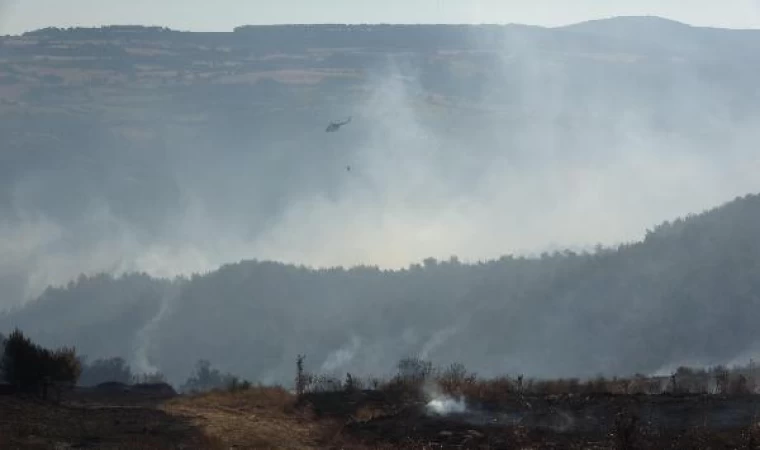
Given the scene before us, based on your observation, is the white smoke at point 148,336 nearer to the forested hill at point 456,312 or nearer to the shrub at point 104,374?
the forested hill at point 456,312

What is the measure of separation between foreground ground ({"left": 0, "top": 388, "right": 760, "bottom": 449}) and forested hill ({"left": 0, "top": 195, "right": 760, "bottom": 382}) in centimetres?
5071

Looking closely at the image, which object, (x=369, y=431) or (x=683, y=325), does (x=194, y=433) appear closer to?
(x=369, y=431)

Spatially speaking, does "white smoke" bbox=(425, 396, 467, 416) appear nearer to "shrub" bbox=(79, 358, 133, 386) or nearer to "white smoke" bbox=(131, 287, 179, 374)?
"shrub" bbox=(79, 358, 133, 386)

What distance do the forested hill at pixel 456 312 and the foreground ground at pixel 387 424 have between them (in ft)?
166

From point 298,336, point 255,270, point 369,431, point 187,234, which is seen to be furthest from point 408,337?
point 369,431

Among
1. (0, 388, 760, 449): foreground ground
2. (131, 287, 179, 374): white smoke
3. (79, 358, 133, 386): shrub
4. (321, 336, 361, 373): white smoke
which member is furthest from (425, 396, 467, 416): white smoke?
(131, 287, 179, 374): white smoke

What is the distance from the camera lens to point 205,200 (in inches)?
6654

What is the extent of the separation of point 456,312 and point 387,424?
8662 cm

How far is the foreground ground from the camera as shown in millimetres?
24781

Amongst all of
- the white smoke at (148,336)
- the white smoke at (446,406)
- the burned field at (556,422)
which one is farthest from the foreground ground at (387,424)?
the white smoke at (148,336)

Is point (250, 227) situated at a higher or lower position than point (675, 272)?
higher

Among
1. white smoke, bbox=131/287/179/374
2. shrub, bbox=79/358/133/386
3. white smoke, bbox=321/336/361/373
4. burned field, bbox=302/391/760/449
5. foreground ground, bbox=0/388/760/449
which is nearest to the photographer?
burned field, bbox=302/391/760/449

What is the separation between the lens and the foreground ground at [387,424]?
81.3 ft

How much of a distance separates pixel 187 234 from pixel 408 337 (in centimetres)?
5737
